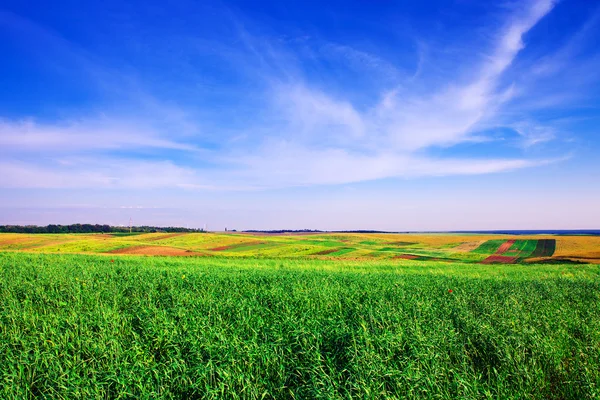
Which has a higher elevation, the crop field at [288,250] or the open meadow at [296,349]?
the open meadow at [296,349]

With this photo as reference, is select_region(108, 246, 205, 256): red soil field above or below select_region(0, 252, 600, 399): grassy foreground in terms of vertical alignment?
below

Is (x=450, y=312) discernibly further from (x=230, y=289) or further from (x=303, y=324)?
(x=230, y=289)

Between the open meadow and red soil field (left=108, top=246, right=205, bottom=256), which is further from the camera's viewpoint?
red soil field (left=108, top=246, right=205, bottom=256)

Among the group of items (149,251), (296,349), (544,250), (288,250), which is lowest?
(544,250)

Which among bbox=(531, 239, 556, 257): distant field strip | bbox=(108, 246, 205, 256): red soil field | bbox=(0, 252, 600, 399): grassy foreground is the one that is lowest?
bbox=(531, 239, 556, 257): distant field strip

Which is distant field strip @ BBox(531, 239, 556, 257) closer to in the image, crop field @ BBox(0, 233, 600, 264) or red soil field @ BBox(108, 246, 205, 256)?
crop field @ BBox(0, 233, 600, 264)

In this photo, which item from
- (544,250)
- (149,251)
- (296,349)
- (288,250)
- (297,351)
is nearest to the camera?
(297,351)

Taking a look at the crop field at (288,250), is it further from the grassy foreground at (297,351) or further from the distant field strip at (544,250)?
the grassy foreground at (297,351)

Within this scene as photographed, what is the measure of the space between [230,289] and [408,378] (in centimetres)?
783

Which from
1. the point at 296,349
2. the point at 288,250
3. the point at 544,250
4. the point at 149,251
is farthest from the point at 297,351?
the point at 544,250

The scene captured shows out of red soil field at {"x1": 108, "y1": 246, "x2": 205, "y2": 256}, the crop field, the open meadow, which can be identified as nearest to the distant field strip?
the crop field

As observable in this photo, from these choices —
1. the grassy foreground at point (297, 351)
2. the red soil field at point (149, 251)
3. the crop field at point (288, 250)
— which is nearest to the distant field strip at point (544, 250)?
the crop field at point (288, 250)

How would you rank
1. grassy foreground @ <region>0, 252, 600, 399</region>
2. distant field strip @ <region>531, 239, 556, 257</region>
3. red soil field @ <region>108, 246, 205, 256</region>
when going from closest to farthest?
grassy foreground @ <region>0, 252, 600, 399</region> → red soil field @ <region>108, 246, 205, 256</region> → distant field strip @ <region>531, 239, 556, 257</region>

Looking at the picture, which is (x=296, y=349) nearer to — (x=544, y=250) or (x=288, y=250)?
(x=288, y=250)
